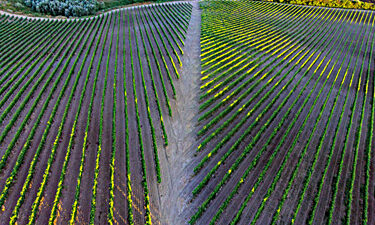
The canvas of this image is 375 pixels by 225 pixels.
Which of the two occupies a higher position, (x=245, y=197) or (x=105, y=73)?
(x=105, y=73)

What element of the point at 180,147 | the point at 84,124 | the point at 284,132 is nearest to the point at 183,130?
the point at 180,147

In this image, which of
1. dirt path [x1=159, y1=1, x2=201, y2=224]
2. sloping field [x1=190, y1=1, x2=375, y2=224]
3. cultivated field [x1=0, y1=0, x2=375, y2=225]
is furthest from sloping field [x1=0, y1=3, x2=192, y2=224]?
sloping field [x1=190, y1=1, x2=375, y2=224]

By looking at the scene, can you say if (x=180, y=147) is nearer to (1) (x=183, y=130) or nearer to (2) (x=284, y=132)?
(1) (x=183, y=130)

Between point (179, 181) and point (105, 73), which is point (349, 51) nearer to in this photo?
point (179, 181)

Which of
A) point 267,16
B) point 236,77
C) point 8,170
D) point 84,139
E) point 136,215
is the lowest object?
point 136,215

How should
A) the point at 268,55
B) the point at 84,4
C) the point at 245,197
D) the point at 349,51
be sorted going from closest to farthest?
the point at 245,197, the point at 268,55, the point at 349,51, the point at 84,4

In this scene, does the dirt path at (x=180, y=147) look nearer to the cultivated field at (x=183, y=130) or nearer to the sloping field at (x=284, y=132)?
the cultivated field at (x=183, y=130)

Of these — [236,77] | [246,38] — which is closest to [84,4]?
[246,38]
